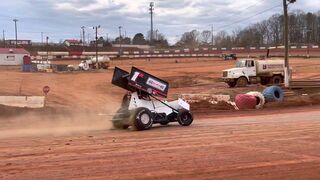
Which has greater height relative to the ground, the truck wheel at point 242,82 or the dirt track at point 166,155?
the truck wheel at point 242,82

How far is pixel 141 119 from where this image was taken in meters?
16.5

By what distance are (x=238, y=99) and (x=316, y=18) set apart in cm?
17042

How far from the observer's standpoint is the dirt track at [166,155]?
8.92 metres

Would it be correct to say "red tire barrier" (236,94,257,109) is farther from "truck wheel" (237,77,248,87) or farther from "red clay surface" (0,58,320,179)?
"truck wheel" (237,77,248,87)

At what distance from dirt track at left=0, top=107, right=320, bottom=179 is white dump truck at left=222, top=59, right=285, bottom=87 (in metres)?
28.5

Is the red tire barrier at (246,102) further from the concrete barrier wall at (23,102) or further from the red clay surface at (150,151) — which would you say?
the red clay surface at (150,151)

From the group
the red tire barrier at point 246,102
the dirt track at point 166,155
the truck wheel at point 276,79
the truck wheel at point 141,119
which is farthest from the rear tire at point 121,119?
the truck wheel at point 276,79

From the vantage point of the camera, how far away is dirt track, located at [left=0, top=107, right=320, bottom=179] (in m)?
8.92

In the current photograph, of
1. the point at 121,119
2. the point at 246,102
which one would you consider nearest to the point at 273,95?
the point at 246,102

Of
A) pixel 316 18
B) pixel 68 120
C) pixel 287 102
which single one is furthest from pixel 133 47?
pixel 68 120

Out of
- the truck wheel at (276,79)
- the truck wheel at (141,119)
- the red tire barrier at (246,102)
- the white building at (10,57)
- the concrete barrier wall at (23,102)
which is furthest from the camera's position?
the white building at (10,57)

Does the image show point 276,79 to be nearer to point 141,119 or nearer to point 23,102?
point 23,102

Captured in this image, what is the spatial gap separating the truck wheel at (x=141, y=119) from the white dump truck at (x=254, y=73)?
91.7 feet

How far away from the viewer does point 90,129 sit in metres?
17.1
